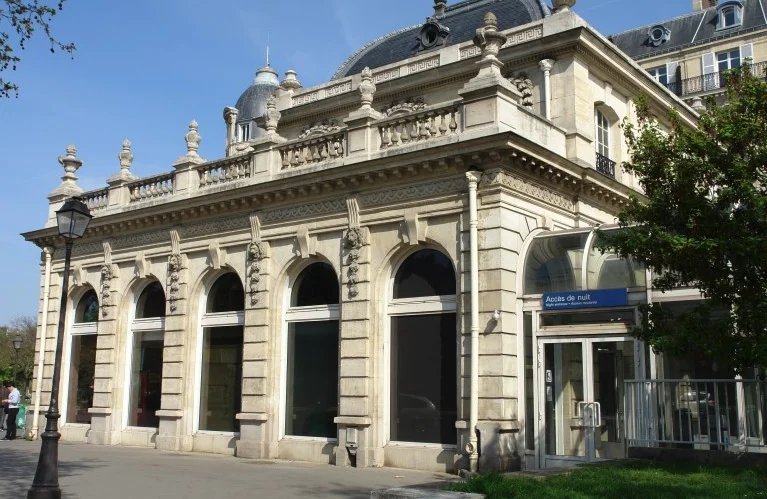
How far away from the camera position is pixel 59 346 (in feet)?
42.1

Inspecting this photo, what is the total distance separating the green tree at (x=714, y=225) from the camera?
1184 cm

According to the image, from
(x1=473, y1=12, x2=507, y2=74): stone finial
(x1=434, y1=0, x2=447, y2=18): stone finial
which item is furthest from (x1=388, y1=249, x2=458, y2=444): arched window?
(x1=434, y1=0, x2=447, y2=18): stone finial

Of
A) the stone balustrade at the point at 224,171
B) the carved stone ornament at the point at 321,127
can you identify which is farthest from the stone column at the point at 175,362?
the carved stone ornament at the point at 321,127

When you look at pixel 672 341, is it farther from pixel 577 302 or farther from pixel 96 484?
pixel 96 484

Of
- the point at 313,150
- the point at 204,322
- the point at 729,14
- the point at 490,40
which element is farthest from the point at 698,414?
the point at 729,14

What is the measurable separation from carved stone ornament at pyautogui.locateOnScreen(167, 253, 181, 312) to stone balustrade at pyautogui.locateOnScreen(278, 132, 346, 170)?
4.52 meters

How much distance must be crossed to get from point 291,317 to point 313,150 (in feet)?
13.4

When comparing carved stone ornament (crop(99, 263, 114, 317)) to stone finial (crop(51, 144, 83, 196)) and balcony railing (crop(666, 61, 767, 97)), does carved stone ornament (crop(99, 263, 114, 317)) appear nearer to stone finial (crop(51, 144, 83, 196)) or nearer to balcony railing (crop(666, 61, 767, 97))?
stone finial (crop(51, 144, 83, 196))

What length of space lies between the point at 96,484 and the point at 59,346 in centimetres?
281

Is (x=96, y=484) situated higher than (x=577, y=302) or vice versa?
(x=577, y=302)

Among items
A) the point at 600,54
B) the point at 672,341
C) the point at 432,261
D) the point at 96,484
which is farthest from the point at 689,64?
the point at 96,484

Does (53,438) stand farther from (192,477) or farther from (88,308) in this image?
(88,308)

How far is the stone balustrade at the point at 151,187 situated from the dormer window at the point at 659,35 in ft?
124

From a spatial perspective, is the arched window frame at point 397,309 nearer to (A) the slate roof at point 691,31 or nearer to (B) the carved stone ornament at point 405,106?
(B) the carved stone ornament at point 405,106
